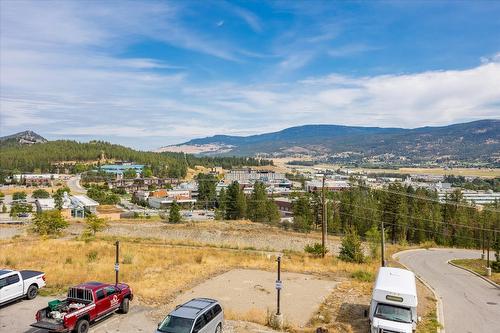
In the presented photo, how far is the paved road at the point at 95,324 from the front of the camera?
→ 17.8 metres

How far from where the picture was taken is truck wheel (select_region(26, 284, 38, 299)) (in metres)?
21.8

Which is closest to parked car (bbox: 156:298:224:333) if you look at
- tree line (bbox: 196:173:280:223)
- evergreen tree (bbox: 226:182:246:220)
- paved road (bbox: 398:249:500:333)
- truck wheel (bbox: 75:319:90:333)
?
truck wheel (bbox: 75:319:90:333)

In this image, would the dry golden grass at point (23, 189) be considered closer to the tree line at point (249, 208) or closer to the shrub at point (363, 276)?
the tree line at point (249, 208)

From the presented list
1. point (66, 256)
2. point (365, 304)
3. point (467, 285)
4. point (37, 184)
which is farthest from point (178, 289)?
point (37, 184)

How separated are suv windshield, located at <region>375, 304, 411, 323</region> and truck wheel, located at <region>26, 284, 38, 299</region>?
1797 cm

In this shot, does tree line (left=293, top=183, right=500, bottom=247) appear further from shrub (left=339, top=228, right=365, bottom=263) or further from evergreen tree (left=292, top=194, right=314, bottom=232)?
shrub (left=339, top=228, right=365, bottom=263)

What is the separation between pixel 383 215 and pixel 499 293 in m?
44.8

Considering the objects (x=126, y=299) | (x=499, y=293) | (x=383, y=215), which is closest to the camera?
(x=126, y=299)

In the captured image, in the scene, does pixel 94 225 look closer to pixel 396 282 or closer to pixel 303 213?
pixel 303 213

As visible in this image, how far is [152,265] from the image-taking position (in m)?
32.5

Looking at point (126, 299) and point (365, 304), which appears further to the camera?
point (365, 304)

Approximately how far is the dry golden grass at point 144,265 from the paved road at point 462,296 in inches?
229

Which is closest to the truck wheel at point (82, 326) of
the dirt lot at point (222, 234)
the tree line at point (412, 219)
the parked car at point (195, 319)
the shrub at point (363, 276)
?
the parked car at point (195, 319)

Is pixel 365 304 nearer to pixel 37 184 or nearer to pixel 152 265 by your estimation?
pixel 152 265
